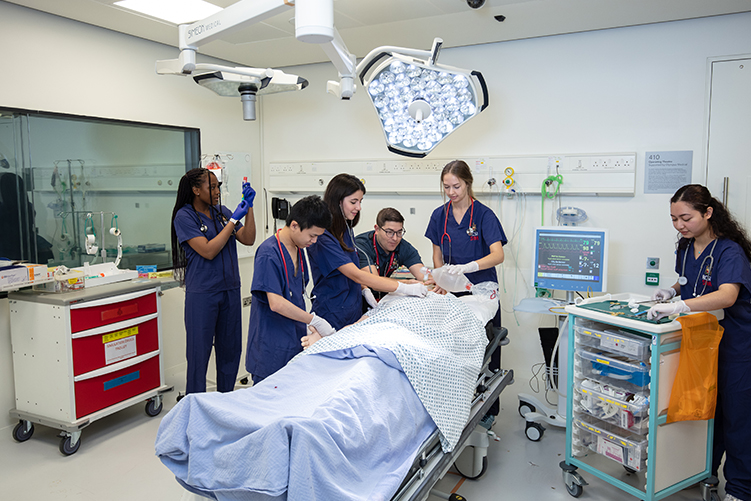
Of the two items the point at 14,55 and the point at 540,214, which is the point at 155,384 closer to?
the point at 14,55

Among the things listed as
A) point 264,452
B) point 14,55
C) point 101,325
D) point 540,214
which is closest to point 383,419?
point 264,452

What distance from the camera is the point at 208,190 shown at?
9.16 ft

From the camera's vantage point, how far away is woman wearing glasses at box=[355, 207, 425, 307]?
2.81 meters

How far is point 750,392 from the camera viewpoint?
2158 mm

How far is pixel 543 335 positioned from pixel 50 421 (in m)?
2.96

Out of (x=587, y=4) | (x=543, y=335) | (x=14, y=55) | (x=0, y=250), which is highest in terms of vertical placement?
(x=587, y=4)

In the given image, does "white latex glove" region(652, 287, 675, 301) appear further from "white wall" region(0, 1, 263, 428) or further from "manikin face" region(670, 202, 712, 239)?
"white wall" region(0, 1, 263, 428)

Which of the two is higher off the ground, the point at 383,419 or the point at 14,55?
the point at 14,55

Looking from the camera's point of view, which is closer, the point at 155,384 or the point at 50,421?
the point at 50,421

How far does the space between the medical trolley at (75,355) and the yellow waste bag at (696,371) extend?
285 cm

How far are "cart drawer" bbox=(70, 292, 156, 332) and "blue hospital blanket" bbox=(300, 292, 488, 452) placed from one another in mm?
1593

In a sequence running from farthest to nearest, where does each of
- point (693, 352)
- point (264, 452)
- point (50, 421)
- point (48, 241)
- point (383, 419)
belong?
point (48, 241) < point (50, 421) < point (693, 352) < point (383, 419) < point (264, 452)

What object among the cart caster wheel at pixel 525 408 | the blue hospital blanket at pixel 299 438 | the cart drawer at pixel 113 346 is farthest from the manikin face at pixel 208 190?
the cart caster wheel at pixel 525 408

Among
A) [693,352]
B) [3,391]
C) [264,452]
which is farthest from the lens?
[3,391]
